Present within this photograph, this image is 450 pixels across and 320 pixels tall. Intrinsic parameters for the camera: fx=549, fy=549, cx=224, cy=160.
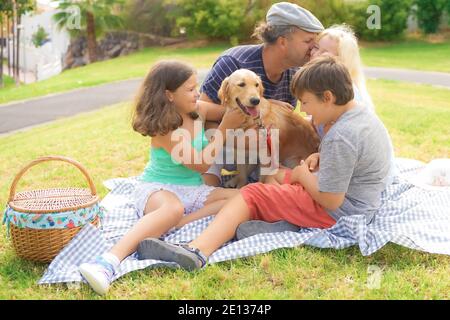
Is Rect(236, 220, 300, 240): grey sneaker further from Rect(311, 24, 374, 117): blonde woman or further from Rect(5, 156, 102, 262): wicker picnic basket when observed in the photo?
Rect(311, 24, 374, 117): blonde woman

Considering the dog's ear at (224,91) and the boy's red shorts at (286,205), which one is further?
the dog's ear at (224,91)

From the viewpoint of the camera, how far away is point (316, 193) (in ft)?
12.6

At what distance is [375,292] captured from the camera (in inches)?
125

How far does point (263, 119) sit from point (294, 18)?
0.94 m

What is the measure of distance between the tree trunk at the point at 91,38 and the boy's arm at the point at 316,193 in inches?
1308

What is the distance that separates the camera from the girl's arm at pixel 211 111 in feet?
15.3

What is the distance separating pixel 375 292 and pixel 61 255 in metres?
2.01

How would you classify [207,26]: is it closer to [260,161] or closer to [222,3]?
[222,3]

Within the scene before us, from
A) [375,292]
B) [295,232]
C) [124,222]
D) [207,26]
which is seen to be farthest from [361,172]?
[207,26]

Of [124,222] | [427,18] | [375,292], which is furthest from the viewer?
[427,18]

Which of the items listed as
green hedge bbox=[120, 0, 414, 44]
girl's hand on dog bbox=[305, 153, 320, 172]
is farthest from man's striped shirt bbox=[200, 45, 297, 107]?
green hedge bbox=[120, 0, 414, 44]

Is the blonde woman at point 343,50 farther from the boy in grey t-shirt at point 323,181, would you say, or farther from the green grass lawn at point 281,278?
the green grass lawn at point 281,278

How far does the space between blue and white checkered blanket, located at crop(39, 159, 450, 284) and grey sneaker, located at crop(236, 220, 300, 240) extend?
6cm

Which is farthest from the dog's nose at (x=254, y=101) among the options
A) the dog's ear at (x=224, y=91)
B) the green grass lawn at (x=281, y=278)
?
the green grass lawn at (x=281, y=278)
